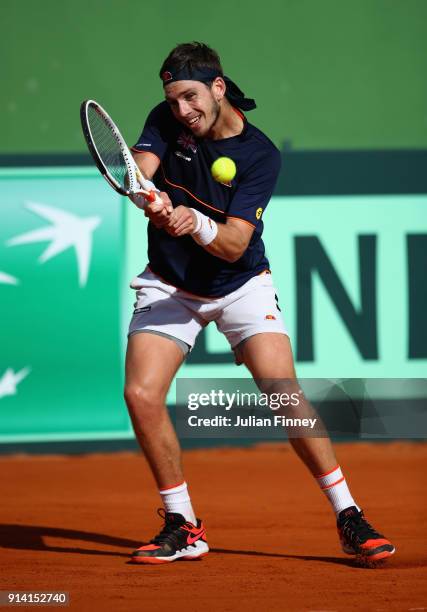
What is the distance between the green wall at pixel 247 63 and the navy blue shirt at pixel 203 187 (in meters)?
3.66

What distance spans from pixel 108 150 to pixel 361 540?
171 centimetres

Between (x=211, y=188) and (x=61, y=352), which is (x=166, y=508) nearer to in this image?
(x=211, y=188)

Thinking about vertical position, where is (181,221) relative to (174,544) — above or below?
above

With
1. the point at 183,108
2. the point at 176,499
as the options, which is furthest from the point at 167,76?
the point at 176,499

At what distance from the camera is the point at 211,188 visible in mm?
4277

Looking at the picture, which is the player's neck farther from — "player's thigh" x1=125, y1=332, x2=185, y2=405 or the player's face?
"player's thigh" x1=125, y1=332, x2=185, y2=405

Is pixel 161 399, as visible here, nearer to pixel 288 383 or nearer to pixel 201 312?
pixel 201 312

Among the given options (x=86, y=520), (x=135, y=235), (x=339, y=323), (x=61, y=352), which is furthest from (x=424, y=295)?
(x=86, y=520)

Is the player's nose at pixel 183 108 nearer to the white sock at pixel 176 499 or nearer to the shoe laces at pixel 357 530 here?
the white sock at pixel 176 499

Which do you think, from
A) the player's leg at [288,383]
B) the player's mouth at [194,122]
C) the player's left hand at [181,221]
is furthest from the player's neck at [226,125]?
the player's leg at [288,383]

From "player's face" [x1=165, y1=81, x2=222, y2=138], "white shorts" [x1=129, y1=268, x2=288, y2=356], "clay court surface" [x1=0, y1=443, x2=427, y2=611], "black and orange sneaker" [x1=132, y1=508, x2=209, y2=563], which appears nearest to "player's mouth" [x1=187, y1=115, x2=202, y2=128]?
"player's face" [x1=165, y1=81, x2=222, y2=138]

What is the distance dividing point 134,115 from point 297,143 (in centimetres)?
120

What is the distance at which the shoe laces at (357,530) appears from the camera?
406 centimetres

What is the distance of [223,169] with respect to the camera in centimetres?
409
